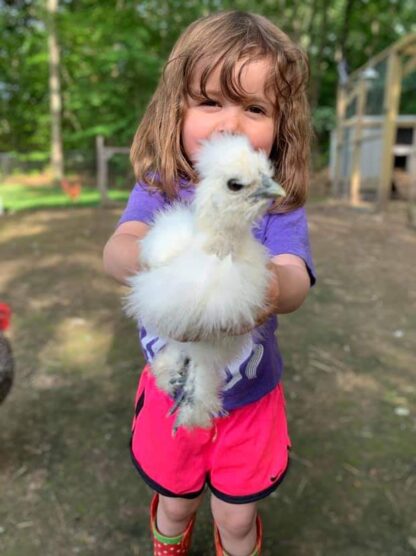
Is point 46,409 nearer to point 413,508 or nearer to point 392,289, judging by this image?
point 413,508

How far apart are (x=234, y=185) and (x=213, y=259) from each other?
136 mm

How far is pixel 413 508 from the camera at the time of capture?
7.29 ft

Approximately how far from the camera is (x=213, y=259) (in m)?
0.96

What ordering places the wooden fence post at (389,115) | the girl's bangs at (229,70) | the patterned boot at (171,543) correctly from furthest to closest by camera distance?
the wooden fence post at (389,115), the patterned boot at (171,543), the girl's bangs at (229,70)

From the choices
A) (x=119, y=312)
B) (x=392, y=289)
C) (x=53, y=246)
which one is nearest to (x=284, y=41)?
(x=119, y=312)

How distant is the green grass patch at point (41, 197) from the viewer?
33.8ft

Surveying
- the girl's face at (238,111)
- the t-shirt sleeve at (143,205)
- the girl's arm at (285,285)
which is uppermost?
the girl's face at (238,111)

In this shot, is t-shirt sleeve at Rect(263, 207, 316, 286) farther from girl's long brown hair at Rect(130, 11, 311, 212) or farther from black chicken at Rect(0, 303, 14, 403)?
black chicken at Rect(0, 303, 14, 403)

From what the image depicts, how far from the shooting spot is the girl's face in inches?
52.5

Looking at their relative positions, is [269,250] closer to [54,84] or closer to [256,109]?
[256,109]

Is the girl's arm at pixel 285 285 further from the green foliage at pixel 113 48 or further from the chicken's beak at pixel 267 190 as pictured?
the green foliage at pixel 113 48

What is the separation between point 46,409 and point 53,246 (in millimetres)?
3766

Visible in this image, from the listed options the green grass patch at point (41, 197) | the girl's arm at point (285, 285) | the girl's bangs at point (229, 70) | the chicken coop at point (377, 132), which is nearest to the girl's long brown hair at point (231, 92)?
the girl's bangs at point (229, 70)

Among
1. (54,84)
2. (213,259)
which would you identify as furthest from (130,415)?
(54,84)
